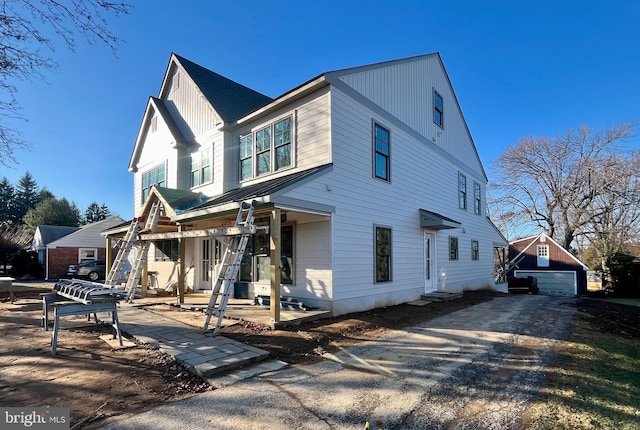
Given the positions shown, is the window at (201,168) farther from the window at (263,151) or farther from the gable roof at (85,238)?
the gable roof at (85,238)

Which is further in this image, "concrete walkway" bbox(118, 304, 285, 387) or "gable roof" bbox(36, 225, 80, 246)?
"gable roof" bbox(36, 225, 80, 246)

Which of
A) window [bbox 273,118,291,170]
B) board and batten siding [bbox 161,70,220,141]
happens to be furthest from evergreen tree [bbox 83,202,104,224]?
window [bbox 273,118,291,170]

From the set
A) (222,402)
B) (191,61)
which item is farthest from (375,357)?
(191,61)

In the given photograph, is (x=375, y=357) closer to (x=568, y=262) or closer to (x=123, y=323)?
(x=123, y=323)

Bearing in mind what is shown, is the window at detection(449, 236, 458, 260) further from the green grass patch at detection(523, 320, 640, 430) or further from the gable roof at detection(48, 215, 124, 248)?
the gable roof at detection(48, 215, 124, 248)

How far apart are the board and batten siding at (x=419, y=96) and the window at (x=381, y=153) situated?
849 mm

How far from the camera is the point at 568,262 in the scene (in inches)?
1129

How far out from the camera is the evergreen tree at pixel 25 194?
1946 inches

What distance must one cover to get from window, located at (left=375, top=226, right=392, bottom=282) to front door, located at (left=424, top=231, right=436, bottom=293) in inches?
110

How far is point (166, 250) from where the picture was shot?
14469 mm

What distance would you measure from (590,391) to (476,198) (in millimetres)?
14674

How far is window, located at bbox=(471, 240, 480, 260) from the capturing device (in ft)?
55.0

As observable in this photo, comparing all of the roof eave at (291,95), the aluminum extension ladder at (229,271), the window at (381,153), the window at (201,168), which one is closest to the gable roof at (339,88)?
the roof eave at (291,95)

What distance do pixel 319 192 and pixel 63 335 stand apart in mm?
6020
